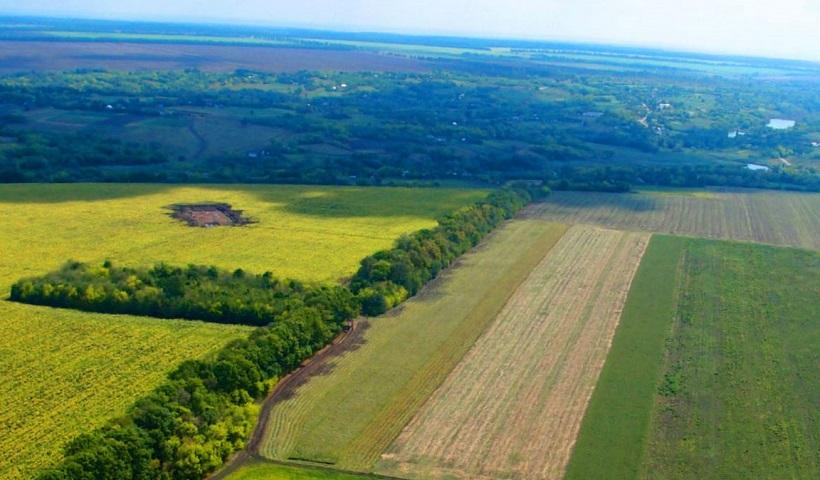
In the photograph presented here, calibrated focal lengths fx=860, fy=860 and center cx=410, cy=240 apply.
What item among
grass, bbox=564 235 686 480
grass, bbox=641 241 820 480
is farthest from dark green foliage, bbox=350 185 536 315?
grass, bbox=641 241 820 480

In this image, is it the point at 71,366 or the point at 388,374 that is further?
the point at 388,374

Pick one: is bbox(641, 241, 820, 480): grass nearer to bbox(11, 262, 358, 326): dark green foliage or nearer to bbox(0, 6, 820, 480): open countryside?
bbox(0, 6, 820, 480): open countryside

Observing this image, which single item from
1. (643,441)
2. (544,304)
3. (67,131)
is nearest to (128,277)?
(544,304)

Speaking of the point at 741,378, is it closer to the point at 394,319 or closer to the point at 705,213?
the point at 394,319

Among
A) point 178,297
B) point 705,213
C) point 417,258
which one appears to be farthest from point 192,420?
point 705,213

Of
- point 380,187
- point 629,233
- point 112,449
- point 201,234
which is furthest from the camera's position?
point 380,187

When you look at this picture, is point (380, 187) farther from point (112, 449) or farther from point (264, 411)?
point (112, 449)
